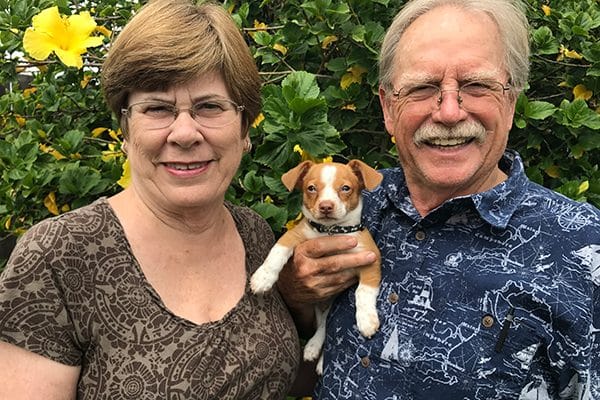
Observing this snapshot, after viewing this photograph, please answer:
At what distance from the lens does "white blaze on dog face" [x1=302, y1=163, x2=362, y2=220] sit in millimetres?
2385

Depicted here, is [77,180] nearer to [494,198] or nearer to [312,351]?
[312,351]

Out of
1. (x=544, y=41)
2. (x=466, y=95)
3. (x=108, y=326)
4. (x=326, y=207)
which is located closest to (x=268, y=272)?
(x=326, y=207)

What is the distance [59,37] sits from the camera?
8.48ft

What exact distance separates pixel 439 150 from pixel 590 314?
66 centimetres

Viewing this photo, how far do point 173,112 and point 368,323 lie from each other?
908 millimetres

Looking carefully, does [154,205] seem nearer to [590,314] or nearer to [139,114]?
[139,114]

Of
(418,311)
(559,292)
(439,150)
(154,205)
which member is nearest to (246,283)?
(154,205)

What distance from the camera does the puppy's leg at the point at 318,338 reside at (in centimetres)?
246

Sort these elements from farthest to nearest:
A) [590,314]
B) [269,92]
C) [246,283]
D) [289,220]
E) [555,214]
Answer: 1. [289,220]
2. [269,92]
3. [246,283]
4. [555,214]
5. [590,314]

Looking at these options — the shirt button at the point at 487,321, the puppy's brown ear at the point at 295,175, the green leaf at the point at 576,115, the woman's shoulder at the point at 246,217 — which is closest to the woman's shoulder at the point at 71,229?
the woman's shoulder at the point at 246,217

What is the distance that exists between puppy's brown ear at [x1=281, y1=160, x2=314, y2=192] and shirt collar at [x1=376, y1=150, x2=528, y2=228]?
0.30 metres

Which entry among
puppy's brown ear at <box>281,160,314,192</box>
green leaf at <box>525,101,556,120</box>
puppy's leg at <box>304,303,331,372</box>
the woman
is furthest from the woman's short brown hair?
green leaf at <box>525,101,556,120</box>

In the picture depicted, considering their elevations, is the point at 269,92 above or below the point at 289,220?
above

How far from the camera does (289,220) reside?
2674 millimetres
